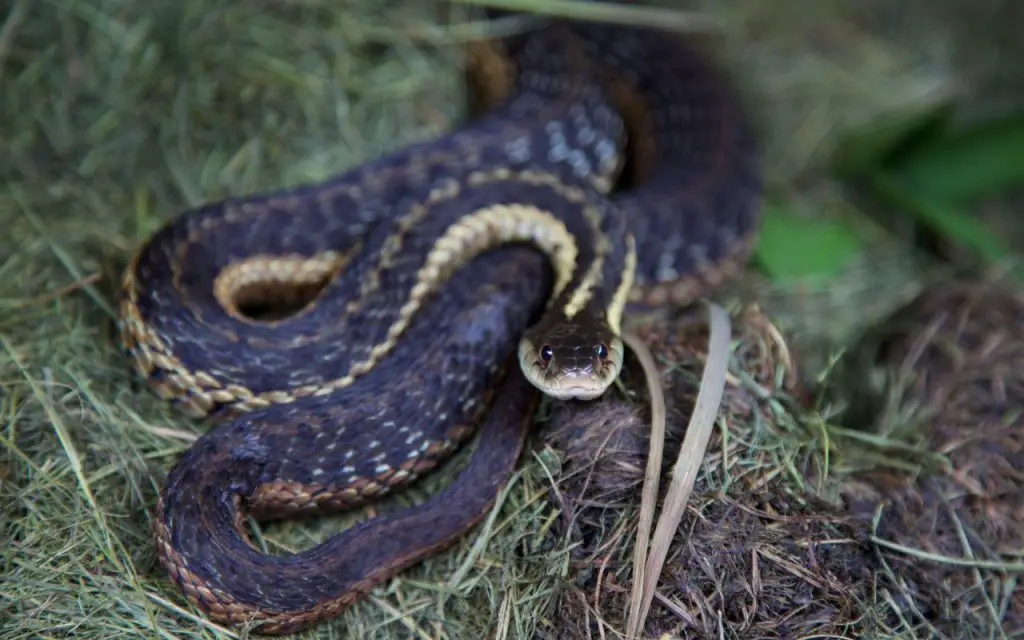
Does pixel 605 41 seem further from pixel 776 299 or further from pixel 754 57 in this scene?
pixel 776 299

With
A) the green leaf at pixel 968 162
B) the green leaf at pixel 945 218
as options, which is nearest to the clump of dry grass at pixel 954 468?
the green leaf at pixel 945 218

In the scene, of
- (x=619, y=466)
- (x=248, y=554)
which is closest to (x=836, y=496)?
(x=619, y=466)

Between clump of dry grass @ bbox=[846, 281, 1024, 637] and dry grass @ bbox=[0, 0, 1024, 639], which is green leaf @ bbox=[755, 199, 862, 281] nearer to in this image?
dry grass @ bbox=[0, 0, 1024, 639]

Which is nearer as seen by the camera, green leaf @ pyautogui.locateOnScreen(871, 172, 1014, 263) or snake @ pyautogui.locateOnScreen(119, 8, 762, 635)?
snake @ pyautogui.locateOnScreen(119, 8, 762, 635)

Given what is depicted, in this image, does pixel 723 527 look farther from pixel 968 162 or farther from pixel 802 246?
pixel 968 162

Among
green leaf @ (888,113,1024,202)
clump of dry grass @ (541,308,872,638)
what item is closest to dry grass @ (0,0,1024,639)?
clump of dry grass @ (541,308,872,638)

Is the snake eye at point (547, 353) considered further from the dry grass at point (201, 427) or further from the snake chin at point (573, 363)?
the dry grass at point (201, 427)
